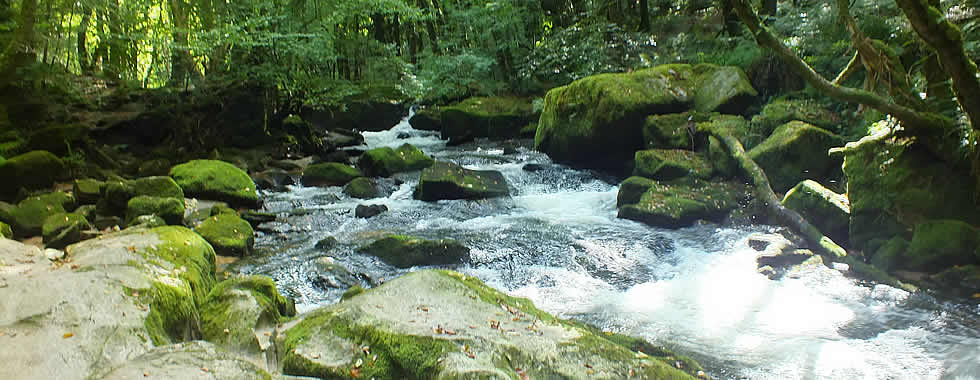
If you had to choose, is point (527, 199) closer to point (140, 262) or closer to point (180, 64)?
point (140, 262)

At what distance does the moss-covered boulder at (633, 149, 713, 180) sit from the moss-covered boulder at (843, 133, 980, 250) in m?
2.59

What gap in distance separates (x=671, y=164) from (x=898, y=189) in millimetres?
3422

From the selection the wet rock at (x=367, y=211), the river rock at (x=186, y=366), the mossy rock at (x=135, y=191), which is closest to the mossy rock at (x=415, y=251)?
the wet rock at (x=367, y=211)

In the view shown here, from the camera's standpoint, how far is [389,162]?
1179 centimetres

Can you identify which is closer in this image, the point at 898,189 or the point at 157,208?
the point at 898,189

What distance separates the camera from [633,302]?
5613mm

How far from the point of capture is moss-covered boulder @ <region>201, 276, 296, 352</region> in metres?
3.81

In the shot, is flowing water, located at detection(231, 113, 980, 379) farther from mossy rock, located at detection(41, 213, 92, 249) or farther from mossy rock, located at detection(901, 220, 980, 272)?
mossy rock, located at detection(41, 213, 92, 249)

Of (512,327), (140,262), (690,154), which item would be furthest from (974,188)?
(140,262)

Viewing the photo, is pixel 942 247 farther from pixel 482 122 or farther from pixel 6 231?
pixel 482 122

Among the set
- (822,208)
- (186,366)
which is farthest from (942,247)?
(186,366)

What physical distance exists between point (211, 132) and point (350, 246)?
795 cm

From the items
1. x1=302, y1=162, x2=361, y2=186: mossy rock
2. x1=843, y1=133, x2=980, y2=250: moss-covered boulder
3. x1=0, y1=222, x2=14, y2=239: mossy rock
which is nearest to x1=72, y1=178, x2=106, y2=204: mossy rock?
x1=0, y1=222, x2=14, y2=239: mossy rock

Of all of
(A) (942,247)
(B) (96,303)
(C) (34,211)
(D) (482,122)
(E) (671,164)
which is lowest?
(C) (34,211)
